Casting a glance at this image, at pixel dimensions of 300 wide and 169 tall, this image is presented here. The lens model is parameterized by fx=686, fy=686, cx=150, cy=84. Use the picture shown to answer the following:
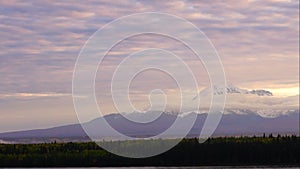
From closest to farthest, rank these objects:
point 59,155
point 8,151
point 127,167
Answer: point 127,167, point 59,155, point 8,151

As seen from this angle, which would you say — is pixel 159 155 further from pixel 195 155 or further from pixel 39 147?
pixel 39 147

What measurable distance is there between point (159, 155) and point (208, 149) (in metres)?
4.37

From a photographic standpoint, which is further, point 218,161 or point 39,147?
point 39,147

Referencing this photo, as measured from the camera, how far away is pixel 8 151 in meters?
67.1

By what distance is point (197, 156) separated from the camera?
5975 centimetres

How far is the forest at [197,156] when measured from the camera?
59719 millimetres

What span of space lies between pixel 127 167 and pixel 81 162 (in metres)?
5.45

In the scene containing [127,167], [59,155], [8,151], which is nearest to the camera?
[127,167]

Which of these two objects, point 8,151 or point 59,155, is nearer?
point 59,155

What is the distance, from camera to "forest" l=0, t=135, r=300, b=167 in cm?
5972

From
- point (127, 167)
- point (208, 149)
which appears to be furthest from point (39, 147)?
point (208, 149)

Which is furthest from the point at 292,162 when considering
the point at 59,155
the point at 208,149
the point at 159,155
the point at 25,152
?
the point at 25,152

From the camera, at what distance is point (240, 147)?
61.7m

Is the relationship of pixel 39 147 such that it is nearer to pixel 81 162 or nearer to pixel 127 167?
pixel 81 162
